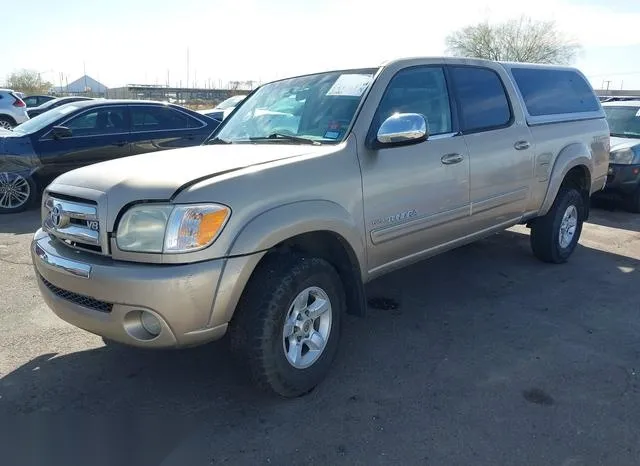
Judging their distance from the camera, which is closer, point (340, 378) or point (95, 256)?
point (95, 256)

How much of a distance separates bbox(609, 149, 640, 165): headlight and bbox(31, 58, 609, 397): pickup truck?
14.0ft

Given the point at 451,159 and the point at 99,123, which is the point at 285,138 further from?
the point at 99,123

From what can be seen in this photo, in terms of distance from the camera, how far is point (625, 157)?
8352 mm

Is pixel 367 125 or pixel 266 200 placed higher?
pixel 367 125

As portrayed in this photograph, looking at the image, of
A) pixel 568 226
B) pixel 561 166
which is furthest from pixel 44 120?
pixel 568 226

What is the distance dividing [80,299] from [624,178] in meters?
8.04

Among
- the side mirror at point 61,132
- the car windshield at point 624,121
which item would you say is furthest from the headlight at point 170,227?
the car windshield at point 624,121

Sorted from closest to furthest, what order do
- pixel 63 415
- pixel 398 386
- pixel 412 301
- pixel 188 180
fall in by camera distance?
1. pixel 188 180
2. pixel 63 415
3. pixel 398 386
4. pixel 412 301

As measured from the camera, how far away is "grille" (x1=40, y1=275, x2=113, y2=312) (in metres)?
2.79

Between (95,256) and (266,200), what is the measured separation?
3.05 ft

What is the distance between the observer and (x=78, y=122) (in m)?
8.22

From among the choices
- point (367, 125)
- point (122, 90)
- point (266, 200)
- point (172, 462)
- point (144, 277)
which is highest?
point (122, 90)

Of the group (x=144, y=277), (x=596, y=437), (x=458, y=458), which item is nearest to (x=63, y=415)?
(x=144, y=277)

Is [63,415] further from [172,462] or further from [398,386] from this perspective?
[398,386]
